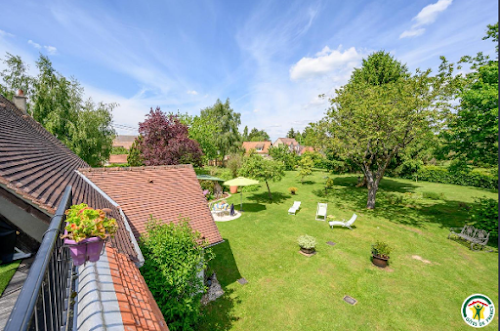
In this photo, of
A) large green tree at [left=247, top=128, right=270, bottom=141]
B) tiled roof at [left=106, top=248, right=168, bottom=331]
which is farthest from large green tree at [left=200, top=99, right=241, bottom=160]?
large green tree at [left=247, top=128, right=270, bottom=141]

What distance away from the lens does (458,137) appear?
1209 centimetres

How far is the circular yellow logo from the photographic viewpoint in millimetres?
3703

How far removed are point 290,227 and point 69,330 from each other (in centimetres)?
1216

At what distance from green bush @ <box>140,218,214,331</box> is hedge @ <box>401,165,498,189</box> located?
31.3 metres

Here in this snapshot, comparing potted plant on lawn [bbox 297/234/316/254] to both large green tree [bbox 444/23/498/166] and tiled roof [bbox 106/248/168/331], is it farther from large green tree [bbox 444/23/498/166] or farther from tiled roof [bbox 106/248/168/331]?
large green tree [bbox 444/23/498/166]

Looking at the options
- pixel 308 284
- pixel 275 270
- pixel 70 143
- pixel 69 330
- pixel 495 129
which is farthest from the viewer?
pixel 70 143

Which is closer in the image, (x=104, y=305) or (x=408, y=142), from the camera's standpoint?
(x=104, y=305)

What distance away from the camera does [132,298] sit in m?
2.91

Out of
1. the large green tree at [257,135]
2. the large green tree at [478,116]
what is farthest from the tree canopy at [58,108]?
the large green tree at [257,135]

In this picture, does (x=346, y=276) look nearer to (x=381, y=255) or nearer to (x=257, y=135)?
(x=381, y=255)

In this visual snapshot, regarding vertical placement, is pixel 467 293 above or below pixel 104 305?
below

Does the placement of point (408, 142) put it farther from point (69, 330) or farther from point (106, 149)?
point (106, 149)

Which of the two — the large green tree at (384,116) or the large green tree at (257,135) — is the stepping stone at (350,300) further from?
the large green tree at (257,135)

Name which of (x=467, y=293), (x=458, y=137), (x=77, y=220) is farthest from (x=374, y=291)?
(x=458, y=137)
